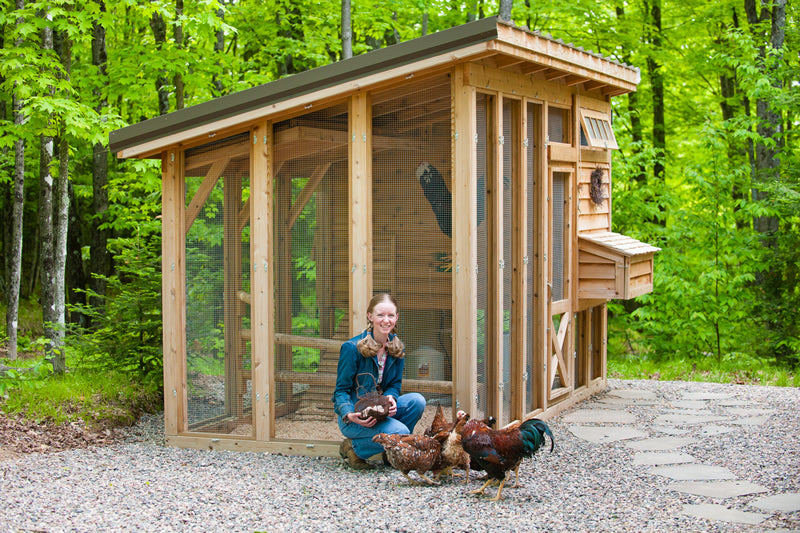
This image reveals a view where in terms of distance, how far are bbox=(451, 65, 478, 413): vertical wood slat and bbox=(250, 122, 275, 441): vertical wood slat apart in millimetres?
1429

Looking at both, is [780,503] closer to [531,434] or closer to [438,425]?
[531,434]

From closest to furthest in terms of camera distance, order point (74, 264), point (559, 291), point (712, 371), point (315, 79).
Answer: point (315, 79) < point (559, 291) < point (712, 371) < point (74, 264)

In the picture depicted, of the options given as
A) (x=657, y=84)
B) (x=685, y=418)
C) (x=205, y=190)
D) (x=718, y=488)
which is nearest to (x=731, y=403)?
(x=685, y=418)

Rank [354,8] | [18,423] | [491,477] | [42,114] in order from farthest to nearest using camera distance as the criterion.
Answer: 1. [354,8]
2. [42,114]
3. [18,423]
4. [491,477]

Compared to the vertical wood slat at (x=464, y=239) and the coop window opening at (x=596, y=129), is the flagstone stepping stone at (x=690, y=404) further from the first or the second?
the vertical wood slat at (x=464, y=239)

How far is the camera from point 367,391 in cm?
558

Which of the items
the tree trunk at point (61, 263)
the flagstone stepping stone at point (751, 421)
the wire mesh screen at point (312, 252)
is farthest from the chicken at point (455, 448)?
the tree trunk at point (61, 263)

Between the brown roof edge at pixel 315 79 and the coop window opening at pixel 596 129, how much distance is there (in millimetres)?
2572

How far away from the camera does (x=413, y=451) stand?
16.6 ft

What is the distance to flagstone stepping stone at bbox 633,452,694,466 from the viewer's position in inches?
230

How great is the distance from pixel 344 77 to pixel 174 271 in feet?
6.95

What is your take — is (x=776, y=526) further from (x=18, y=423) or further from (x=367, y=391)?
(x=18, y=423)

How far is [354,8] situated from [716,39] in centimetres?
830

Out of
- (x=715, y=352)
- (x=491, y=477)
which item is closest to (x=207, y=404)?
(x=491, y=477)
